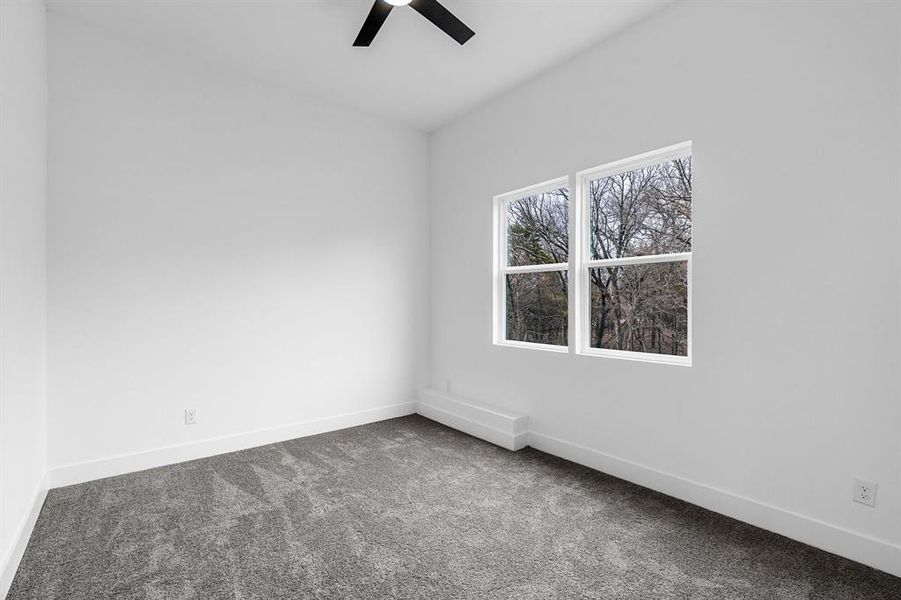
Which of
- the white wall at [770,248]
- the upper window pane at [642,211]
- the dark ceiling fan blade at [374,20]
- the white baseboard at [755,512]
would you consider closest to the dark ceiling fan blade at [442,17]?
the dark ceiling fan blade at [374,20]

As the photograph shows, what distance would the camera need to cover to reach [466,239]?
166 inches

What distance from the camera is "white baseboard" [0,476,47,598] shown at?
5.93 feet

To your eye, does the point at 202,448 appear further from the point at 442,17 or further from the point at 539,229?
the point at 442,17

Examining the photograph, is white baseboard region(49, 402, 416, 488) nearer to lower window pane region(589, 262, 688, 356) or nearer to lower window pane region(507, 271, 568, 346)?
lower window pane region(507, 271, 568, 346)

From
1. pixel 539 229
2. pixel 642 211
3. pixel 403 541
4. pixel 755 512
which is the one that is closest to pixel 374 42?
pixel 539 229

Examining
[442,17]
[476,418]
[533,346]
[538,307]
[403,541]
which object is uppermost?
[442,17]

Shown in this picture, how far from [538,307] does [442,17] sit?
216cm

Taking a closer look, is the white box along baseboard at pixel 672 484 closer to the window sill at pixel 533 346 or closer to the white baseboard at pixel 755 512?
the white baseboard at pixel 755 512

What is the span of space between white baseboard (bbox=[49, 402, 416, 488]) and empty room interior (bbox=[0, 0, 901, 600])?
2 centimetres

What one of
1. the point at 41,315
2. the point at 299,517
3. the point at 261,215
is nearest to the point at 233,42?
the point at 261,215

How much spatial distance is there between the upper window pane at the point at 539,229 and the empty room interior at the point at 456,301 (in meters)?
0.03

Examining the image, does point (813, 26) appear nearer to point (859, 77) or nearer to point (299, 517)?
point (859, 77)

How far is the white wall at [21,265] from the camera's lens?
188cm

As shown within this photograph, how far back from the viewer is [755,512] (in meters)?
2.32
